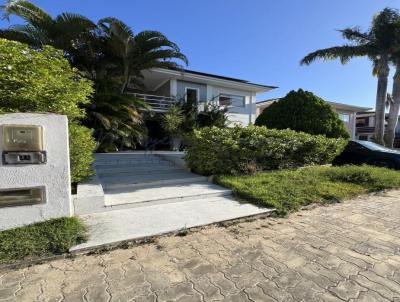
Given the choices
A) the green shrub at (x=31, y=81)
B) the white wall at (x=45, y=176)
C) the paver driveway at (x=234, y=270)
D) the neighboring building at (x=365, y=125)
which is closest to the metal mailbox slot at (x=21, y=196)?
the white wall at (x=45, y=176)

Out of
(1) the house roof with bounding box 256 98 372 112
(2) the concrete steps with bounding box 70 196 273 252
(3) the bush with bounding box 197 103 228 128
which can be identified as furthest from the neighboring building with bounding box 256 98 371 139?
(2) the concrete steps with bounding box 70 196 273 252

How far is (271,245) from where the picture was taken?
3281 mm

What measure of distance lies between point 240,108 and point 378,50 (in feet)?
29.2

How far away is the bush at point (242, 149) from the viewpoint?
22.3ft

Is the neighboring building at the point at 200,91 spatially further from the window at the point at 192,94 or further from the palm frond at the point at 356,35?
the palm frond at the point at 356,35

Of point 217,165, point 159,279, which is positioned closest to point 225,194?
point 217,165

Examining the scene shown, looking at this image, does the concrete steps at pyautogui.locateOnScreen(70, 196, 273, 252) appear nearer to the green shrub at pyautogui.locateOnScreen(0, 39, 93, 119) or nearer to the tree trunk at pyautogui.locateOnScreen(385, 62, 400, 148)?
the green shrub at pyautogui.locateOnScreen(0, 39, 93, 119)

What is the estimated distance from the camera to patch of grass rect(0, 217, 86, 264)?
277cm

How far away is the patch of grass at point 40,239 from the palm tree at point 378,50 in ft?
56.8

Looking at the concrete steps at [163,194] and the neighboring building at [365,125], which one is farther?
the neighboring building at [365,125]

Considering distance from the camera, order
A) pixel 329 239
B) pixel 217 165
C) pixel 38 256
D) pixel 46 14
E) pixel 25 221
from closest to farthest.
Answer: pixel 38 256 < pixel 25 221 < pixel 329 239 < pixel 217 165 < pixel 46 14

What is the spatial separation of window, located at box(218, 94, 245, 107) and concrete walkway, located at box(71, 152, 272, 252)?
11.2 m

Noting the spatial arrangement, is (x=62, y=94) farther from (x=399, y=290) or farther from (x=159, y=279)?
(x=399, y=290)

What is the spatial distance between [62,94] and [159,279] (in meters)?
2.86
